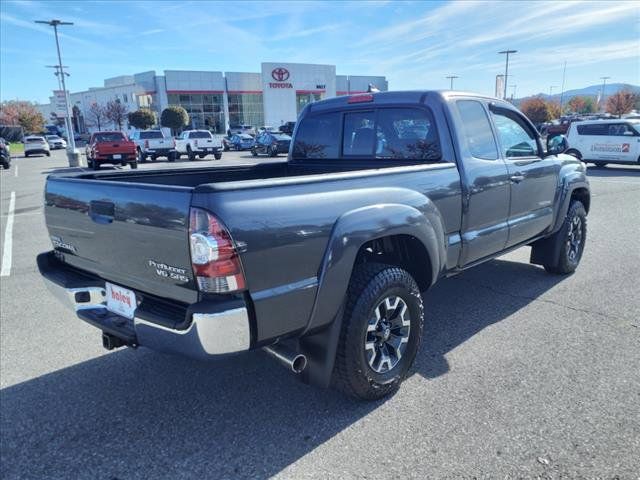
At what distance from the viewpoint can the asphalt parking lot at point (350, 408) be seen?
2.53m

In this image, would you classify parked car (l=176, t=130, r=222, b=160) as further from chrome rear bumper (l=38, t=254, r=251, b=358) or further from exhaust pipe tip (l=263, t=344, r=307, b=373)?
exhaust pipe tip (l=263, t=344, r=307, b=373)

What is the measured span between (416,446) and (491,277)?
337cm

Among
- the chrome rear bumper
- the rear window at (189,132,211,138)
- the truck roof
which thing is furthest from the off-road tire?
the rear window at (189,132,211,138)

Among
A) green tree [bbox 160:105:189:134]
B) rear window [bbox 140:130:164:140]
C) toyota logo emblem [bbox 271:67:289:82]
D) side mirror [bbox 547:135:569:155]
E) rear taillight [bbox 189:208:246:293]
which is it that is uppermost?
toyota logo emblem [bbox 271:67:289:82]

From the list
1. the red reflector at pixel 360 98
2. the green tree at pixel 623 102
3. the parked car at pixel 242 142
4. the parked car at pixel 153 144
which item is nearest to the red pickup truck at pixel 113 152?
the parked car at pixel 153 144

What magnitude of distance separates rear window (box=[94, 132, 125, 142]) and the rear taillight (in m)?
22.3

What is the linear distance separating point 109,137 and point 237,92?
40310 mm

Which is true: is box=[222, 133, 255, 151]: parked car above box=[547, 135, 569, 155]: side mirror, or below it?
below

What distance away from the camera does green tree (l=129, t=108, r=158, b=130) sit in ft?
175

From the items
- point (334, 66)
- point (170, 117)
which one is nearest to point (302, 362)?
point (170, 117)

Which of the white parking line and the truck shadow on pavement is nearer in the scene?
the truck shadow on pavement

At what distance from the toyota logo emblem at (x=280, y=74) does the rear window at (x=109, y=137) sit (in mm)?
36909

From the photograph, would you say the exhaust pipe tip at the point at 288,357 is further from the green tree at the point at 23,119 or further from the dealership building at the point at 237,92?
the green tree at the point at 23,119

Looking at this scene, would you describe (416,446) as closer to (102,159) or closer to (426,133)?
(426,133)
